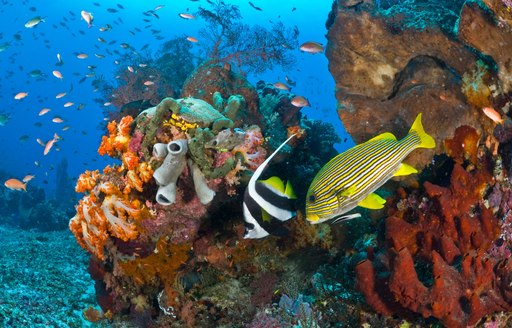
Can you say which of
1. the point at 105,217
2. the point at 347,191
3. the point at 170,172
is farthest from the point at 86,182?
the point at 347,191

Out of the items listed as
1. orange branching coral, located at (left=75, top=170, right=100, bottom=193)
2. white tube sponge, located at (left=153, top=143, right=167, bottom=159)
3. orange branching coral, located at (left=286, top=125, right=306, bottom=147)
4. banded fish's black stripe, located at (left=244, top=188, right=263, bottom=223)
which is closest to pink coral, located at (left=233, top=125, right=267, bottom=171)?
white tube sponge, located at (left=153, top=143, right=167, bottom=159)

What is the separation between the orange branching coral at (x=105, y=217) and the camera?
12.9ft

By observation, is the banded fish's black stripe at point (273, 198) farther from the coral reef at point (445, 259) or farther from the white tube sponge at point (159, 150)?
the white tube sponge at point (159, 150)

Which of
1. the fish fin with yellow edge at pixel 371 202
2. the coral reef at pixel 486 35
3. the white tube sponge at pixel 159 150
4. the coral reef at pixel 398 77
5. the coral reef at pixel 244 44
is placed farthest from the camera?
the coral reef at pixel 244 44

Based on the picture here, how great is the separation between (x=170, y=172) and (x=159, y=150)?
11.9 inches

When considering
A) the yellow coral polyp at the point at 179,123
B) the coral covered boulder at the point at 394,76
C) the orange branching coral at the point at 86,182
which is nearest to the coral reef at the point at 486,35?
the coral covered boulder at the point at 394,76

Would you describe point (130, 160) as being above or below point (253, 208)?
below

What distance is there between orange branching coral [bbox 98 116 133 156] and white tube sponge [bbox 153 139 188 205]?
2.75 feet

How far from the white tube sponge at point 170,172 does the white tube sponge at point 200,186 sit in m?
0.19

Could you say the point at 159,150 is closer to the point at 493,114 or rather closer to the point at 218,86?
the point at 493,114

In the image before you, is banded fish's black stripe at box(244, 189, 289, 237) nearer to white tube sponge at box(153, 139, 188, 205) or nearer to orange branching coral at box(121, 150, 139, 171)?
white tube sponge at box(153, 139, 188, 205)

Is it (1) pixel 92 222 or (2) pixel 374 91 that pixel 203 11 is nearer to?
(2) pixel 374 91

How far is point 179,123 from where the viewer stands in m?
4.35

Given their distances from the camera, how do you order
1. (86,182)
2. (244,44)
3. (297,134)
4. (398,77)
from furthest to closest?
(244,44) < (297,134) < (398,77) < (86,182)
